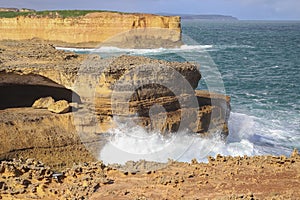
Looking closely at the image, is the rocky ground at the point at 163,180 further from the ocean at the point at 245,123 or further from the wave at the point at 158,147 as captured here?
the ocean at the point at 245,123

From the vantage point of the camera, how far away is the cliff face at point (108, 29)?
42.0 metres

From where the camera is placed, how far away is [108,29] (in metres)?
42.2

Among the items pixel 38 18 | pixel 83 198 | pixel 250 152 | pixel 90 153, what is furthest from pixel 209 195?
pixel 38 18

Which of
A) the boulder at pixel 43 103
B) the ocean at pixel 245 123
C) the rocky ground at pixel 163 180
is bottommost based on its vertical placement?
the ocean at pixel 245 123

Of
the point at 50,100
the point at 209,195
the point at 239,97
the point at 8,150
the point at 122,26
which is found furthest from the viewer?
the point at 122,26

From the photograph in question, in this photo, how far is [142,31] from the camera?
141ft

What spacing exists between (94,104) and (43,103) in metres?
2.00

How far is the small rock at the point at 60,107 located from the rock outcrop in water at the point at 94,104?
148 millimetres

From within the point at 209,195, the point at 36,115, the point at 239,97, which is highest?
the point at 209,195

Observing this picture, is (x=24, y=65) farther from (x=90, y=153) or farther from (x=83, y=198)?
(x=83, y=198)

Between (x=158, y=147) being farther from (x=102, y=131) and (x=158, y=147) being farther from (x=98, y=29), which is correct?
(x=98, y=29)

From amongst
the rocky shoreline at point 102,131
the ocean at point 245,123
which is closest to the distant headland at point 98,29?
the ocean at point 245,123

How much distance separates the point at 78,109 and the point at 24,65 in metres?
1.59

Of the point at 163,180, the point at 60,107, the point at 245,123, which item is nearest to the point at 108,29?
the point at 245,123
